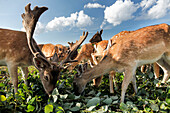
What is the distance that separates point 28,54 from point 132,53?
9.02 feet

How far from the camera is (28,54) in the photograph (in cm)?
300

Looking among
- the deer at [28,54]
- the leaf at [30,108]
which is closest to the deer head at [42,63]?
the deer at [28,54]

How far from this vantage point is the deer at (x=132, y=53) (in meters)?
2.67

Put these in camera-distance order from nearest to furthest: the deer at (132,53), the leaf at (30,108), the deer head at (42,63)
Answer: the leaf at (30,108) → the deer head at (42,63) → the deer at (132,53)

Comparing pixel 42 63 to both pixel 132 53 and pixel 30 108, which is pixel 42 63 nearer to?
pixel 30 108

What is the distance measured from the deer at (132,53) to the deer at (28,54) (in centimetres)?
68

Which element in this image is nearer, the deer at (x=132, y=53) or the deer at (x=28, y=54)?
the deer at (x=28, y=54)

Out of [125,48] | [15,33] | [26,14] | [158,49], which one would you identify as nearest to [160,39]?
[158,49]

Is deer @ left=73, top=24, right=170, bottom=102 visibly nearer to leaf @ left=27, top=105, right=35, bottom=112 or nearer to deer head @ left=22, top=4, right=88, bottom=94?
deer head @ left=22, top=4, right=88, bottom=94

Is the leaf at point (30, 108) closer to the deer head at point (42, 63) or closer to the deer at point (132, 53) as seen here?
the deer head at point (42, 63)

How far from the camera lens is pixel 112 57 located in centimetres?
279

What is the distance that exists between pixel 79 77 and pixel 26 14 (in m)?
1.96

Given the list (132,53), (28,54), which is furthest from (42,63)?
(132,53)

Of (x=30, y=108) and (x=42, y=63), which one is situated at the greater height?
(x=42, y=63)
